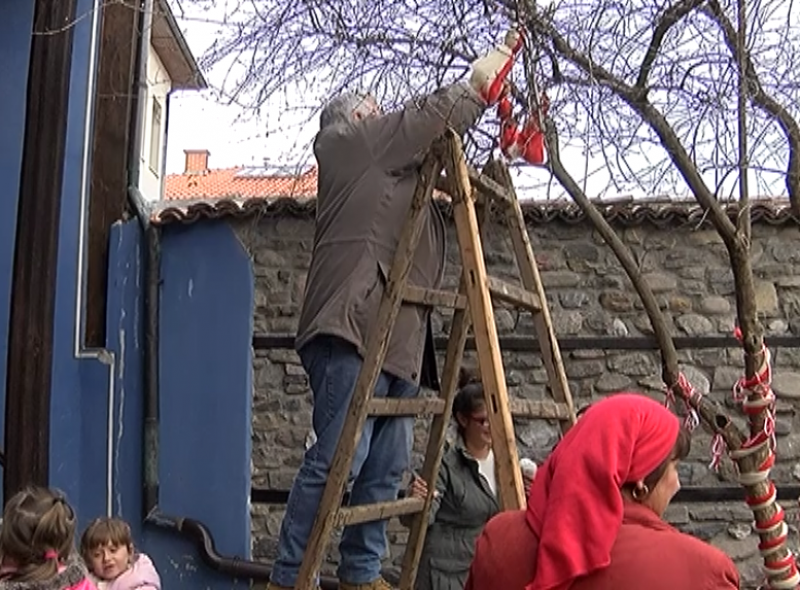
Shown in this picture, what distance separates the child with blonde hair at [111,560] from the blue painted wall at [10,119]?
1808 mm

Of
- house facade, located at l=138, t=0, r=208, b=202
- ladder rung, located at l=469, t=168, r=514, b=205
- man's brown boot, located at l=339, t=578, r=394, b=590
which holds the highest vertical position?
house facade, located at l=138, t=0, r=208, b=202

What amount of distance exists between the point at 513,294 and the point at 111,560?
5.37 feet

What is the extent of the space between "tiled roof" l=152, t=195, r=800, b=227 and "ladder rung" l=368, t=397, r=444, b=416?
7.58 ft

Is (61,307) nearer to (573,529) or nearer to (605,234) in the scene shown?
(605,234)

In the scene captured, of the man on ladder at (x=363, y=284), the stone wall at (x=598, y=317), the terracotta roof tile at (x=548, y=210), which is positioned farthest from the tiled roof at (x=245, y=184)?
the man on ladder at (x=363, y=284)

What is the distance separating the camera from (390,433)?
3.07 m

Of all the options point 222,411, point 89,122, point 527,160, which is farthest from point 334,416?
point 89,122

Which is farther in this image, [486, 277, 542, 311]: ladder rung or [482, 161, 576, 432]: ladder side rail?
[482, 161, 576, 432]: ladder side rail

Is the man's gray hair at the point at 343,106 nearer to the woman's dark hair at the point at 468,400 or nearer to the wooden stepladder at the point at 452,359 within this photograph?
the wooden stepladder at the point at 452,359

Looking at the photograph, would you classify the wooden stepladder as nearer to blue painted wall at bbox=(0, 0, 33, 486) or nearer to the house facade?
the house facade

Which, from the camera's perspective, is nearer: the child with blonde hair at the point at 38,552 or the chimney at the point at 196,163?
the child with blonde hair at the point at 38,552

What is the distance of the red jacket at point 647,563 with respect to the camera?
173cm

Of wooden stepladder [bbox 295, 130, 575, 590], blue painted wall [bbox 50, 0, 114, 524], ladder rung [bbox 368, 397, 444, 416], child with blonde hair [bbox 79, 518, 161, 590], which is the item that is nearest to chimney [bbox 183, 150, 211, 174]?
blue painted wall [bbox 50, 0, 114, 524]

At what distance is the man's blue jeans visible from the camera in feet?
9.45
